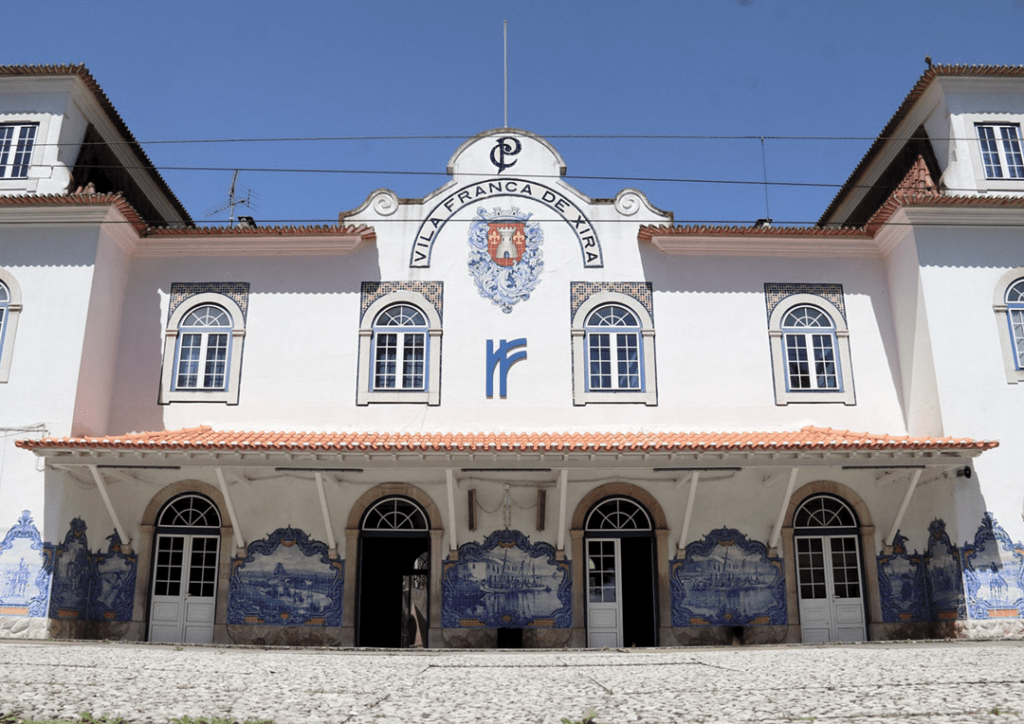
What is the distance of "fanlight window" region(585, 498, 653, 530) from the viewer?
44.8 ft

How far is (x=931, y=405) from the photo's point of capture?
13.4 metres

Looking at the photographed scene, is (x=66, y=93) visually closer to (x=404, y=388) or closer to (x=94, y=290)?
(x=94, y=290)

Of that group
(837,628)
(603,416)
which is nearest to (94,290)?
(603,416)

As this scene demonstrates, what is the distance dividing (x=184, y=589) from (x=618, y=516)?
22.1 ft

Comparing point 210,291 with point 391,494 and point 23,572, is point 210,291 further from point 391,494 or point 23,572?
point 23,572

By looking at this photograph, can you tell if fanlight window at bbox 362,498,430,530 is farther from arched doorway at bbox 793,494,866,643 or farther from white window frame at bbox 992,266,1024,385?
white window frame at bbox 992,266,1024,385

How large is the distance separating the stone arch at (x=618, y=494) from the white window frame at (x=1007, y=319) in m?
5.71

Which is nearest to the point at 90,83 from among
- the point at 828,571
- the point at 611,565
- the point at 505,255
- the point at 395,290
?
the point at 395,290

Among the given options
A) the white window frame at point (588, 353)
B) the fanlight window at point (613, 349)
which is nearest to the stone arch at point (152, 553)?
the white window frame at point (588, 353)

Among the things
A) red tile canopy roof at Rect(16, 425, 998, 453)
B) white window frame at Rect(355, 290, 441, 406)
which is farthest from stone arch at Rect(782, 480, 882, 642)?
white window frame at Rect(355, 290, 441, 406)

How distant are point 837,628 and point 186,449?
389 inches

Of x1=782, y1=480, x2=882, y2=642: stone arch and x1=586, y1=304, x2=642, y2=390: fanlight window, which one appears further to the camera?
x1=586, y1=304, x2=642, y2=390: fanlight window

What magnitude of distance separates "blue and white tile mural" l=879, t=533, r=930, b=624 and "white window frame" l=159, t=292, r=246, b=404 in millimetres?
10470

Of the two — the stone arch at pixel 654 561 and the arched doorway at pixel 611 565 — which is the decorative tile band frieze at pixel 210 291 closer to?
the stone arch at pixel 654 561
